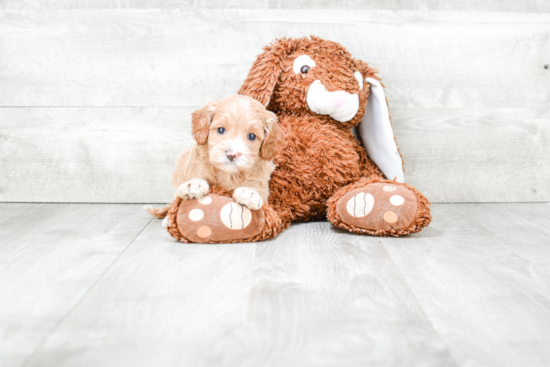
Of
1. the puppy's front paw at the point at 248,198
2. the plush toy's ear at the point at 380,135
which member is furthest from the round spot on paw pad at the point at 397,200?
the puppy's front paw at the point at 248,198

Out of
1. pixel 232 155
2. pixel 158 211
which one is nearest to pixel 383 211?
pixel 232 155

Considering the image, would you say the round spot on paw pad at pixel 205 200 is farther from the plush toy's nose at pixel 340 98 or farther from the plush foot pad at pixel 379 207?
the plush toy's nose at pixel 340 98

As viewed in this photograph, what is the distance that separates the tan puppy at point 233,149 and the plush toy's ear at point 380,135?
38 centimetres

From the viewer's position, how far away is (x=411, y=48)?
56.0 inches

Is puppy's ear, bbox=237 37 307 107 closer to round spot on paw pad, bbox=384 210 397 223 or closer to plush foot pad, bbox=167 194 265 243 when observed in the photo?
plush foot pad, bbox=167 194 265 243

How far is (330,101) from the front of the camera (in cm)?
117

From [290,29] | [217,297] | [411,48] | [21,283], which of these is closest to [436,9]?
[411,48]

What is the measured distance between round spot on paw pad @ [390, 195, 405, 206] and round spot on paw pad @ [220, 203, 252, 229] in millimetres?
337

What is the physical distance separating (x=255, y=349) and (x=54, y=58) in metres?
1.20

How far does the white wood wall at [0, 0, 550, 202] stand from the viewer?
139cm

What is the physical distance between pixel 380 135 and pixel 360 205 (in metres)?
0.29

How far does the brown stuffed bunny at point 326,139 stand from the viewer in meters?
1.08

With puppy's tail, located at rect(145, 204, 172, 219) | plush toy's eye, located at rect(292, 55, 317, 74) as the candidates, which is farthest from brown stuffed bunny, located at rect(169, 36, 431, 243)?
puppy's tail, located at rect(145, 204, 172, 219)

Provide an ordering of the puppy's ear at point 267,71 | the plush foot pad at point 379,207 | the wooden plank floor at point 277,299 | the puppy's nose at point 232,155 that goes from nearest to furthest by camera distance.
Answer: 1. the wooden plank floor at point 277,299
2. the puppy's nose at point 232,155
3. the plush foot pad at point 379,207
4. the puppy's ear at point 267,71
